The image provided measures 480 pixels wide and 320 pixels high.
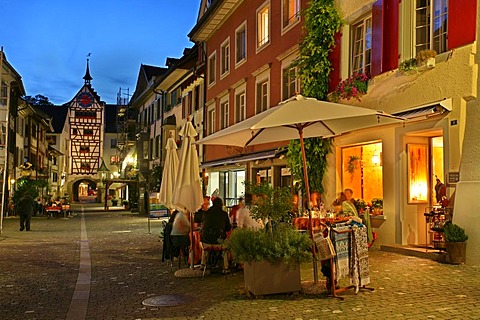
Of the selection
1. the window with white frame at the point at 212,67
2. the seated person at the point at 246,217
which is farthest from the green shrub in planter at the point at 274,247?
the window with white frame at the point at 212,67

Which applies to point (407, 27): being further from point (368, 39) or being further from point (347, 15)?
point (347, 15)

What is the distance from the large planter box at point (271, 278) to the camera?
743cm

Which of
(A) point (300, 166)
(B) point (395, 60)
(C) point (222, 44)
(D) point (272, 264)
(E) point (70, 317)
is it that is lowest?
(E) point (70, 317)

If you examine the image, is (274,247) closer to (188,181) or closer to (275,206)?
(275,206)

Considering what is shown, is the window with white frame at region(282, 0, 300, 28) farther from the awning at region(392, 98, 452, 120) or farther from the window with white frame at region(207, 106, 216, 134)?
the window with white frame at region(207, 106, 216, 134)

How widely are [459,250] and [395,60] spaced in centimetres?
452

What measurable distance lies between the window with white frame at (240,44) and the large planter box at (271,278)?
1546 centimetres

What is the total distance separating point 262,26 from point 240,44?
8.42 ft

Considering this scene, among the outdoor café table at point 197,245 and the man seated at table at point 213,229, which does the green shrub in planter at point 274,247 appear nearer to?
the man seated at table at point 213,229

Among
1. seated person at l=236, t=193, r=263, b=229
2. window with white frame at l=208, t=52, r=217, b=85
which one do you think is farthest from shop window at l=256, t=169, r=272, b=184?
seated person at l=236, t=193, r=263, b=229

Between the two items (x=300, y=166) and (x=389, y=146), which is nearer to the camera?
(x=389, y=146)

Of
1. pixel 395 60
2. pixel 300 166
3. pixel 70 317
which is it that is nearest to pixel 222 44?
pixel 300 166

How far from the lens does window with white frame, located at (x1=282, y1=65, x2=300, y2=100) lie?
1652cm

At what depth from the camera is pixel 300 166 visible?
15.3 metres
